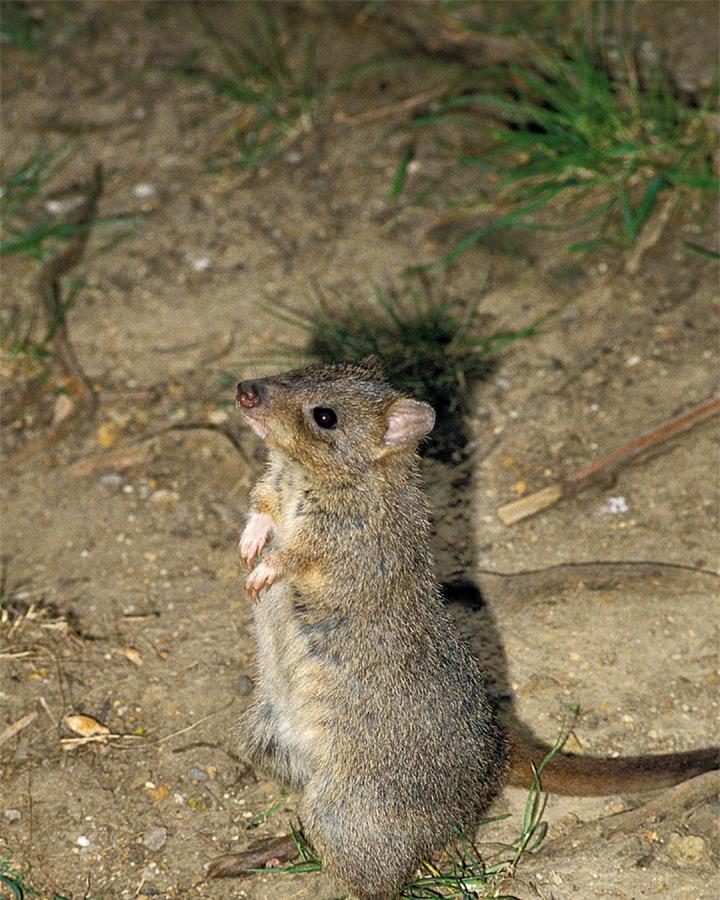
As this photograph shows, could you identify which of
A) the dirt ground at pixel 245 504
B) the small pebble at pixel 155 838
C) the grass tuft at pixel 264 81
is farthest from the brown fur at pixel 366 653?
the grass tuft at pixel 264 81

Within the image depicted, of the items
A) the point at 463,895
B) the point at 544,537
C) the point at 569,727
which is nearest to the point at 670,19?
the point at 544,537

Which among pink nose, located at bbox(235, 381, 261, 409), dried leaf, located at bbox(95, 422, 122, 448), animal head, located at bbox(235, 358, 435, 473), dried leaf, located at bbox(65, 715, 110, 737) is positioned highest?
pink nose, located at bbox(235, 381, 261, 409)

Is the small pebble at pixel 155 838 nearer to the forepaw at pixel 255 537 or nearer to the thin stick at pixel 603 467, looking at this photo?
the forepaw at pixel 255 537

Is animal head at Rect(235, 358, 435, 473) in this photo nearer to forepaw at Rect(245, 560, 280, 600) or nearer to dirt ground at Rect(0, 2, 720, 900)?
forepaw at Rect(245, 560, 280, 600)

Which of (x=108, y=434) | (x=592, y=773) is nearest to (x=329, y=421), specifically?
(x=592, y=773)

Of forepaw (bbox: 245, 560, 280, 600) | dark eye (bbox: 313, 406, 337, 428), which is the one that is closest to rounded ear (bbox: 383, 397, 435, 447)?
dark eye (bbox: 313, 406, 337, 428)

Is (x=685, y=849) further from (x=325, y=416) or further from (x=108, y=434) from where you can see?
(x=108, y=434)
